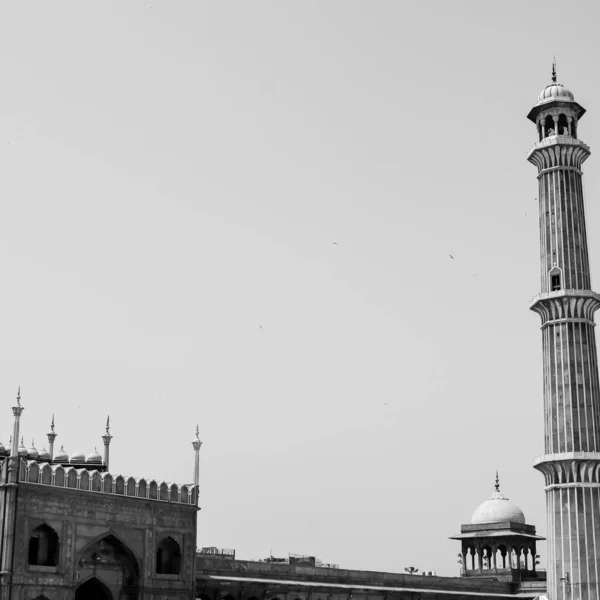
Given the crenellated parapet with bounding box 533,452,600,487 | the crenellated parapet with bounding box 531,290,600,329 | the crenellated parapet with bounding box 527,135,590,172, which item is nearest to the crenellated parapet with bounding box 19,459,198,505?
the crenellated parapet with bounding box 533,452,600,487

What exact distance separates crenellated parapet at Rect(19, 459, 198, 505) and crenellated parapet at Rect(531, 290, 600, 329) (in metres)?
19.8

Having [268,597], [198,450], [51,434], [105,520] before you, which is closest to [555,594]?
[268,597]

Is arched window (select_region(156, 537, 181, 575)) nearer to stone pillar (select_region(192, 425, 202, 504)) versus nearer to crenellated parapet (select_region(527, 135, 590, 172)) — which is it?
stone pillar (select_region(192, 425, 202, 504))

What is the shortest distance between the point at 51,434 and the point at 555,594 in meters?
24.6

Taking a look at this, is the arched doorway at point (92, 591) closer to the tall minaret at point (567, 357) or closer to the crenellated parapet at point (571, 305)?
the tall minaret at point (567, 357)

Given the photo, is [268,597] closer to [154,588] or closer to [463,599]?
[154,588]

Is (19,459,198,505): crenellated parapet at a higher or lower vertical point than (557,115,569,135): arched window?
lower

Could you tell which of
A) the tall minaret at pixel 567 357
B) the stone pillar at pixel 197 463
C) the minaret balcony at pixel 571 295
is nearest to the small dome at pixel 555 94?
the tall minaret at pixel 567 357

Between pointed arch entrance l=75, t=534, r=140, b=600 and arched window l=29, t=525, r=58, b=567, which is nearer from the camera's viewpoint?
arched window l=29, t=525, r=58, b=567

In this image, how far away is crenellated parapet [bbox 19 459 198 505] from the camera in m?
37.6

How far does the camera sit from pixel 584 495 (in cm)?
4809

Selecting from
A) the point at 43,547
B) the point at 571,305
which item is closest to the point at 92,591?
the point at 43,547

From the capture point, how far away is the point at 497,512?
67.8 m

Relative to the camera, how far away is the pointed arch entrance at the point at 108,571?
130 feet
